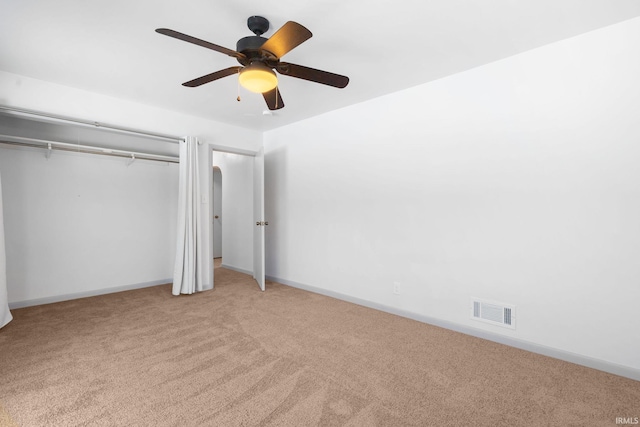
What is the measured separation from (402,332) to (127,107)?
4.20 metres

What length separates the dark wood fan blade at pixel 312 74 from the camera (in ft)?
6.67

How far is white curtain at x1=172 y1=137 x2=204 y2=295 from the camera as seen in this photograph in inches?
158

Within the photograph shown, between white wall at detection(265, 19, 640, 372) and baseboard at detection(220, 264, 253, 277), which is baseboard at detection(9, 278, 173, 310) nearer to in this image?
baseboard at detection(220, 264, 253, 277)

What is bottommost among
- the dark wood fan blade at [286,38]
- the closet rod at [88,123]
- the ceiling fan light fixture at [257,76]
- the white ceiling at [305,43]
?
the ceiling fan light fixture at [257,76]

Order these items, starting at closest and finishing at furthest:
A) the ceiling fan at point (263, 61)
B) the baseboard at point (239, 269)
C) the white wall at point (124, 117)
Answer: the ceiling fan at point (263, 61), the white wall at point (124, 117), the baseboard at point (239, 269)

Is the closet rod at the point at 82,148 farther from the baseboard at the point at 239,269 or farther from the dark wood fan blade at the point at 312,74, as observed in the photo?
the dark wood fan blade at the point at 312,74

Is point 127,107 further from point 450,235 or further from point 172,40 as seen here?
point 450,235

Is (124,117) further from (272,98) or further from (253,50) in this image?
(253,50)

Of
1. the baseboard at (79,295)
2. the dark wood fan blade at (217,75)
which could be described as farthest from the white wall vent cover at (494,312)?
the baseboard at (79,295)

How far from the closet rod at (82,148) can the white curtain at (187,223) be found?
0.55 metres

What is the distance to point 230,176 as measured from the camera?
5988mm

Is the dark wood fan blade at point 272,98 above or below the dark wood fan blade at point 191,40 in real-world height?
below

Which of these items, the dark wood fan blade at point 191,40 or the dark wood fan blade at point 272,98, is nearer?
the dark wood fan blade at point 191,40

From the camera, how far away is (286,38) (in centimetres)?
171
